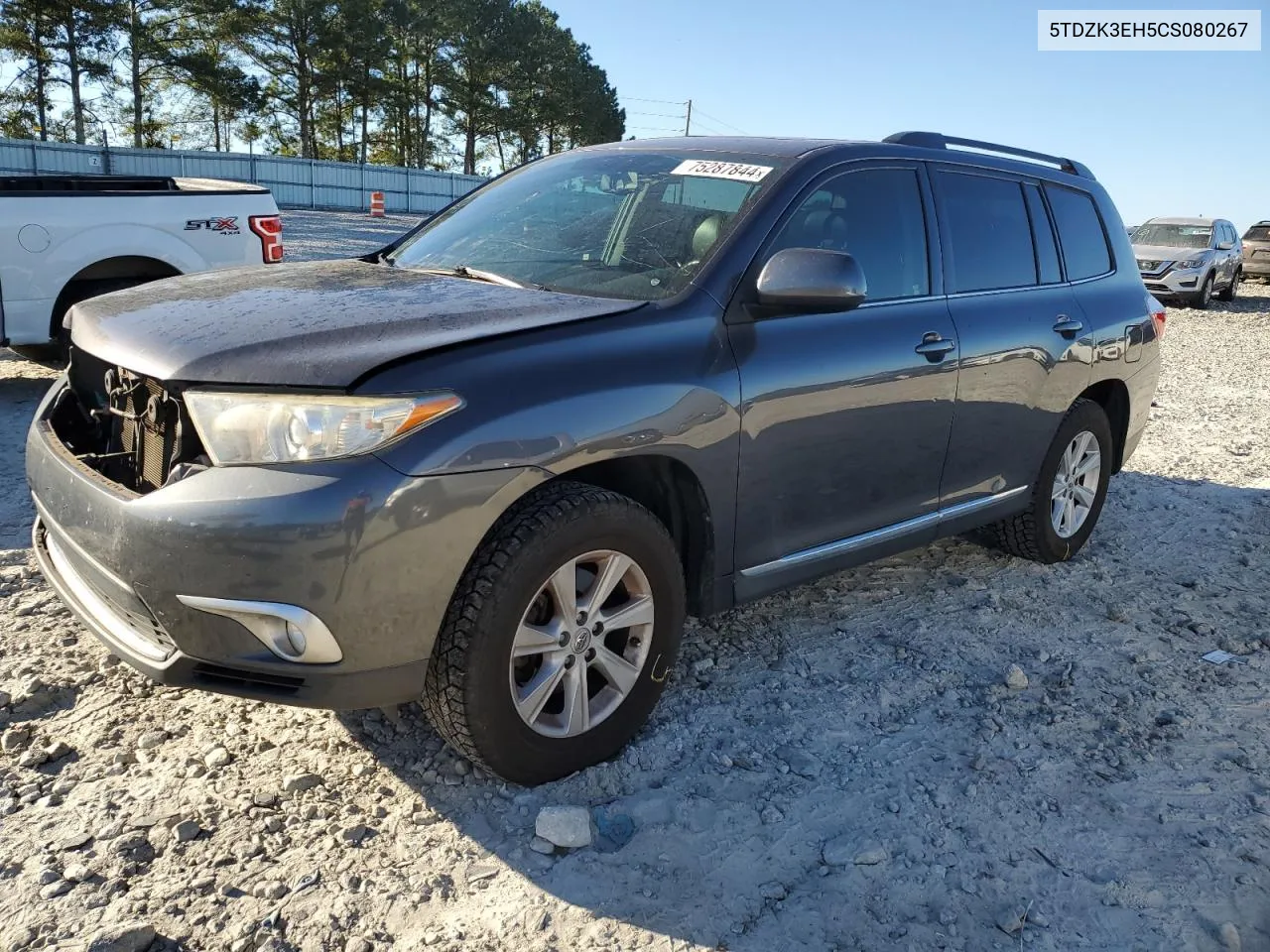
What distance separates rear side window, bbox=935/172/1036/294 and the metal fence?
25.8 meters

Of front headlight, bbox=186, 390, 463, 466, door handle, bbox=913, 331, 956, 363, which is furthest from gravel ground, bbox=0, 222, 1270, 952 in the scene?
door handle, bbox=913, 331, 956, 363

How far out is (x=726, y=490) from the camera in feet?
10.1

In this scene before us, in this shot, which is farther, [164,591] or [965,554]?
[965,554]

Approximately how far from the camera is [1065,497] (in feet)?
16.0

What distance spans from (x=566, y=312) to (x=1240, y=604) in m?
3.58

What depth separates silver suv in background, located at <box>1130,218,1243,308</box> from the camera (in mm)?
20078

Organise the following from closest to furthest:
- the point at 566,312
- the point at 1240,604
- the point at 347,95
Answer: the point at 566,312 < the point at 1240,604 < the point at 347,95

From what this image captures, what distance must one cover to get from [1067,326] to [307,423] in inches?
135

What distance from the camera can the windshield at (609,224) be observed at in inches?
127

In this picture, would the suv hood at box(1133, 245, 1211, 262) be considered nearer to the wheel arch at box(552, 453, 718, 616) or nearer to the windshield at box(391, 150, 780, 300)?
the windshield at box(391, 150, 780, 300)

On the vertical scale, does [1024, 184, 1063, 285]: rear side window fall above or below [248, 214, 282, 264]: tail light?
above

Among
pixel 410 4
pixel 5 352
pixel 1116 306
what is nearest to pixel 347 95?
pixel 410 4

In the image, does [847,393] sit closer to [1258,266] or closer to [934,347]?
[934,347]

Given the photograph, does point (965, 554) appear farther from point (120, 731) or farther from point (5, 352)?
point (5, 352)
